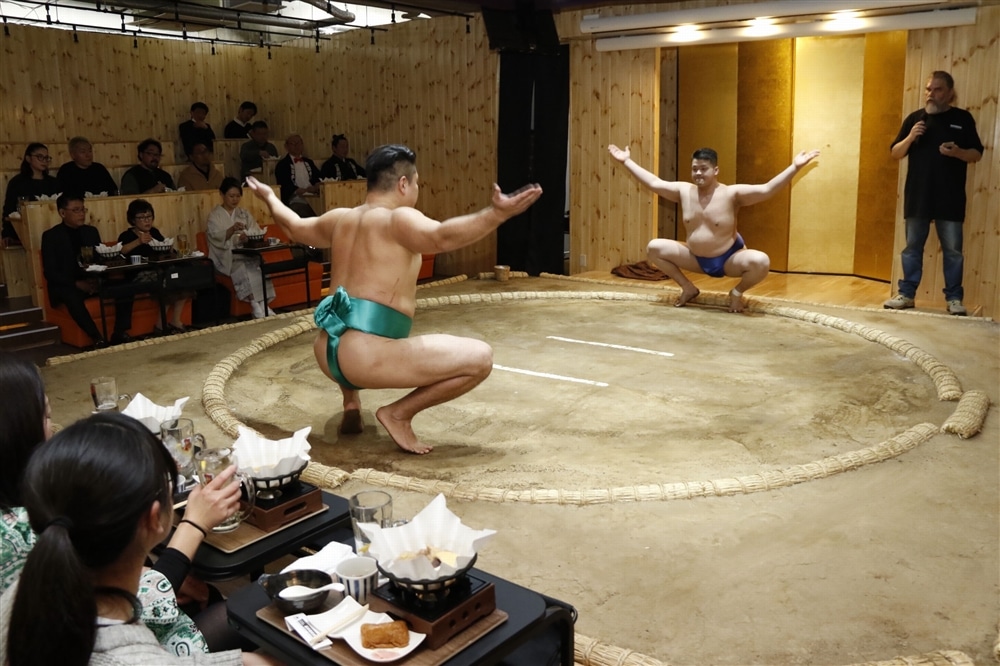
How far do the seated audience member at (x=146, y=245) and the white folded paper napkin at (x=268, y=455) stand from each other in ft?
12.8

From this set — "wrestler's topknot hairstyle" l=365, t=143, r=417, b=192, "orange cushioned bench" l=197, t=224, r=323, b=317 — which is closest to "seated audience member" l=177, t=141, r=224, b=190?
"orange cushioned bench" l=197, t=224, r=323, b=317

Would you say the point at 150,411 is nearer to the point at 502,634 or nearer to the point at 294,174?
the point at 502,634

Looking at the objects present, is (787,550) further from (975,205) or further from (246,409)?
(975,205)

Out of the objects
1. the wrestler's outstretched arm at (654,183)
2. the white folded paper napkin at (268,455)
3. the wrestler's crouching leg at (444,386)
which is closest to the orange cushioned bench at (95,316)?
the wrestler's crouching leg at (444,386)

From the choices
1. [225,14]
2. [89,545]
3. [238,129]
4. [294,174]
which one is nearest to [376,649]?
[89,545]

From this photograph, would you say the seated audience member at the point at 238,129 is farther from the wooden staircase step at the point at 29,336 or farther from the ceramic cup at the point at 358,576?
the ceramic cup at the point at 358,576

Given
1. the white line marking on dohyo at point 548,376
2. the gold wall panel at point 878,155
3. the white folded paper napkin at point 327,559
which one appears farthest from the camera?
the gold wall panel at point 878,155

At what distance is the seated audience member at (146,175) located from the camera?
6.88m

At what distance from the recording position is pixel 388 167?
320 cm

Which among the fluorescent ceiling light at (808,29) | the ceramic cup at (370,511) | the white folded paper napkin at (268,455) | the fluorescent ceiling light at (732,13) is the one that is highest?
the fluorescent ceiling light at (732,13)

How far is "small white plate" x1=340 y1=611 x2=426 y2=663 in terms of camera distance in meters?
1.39

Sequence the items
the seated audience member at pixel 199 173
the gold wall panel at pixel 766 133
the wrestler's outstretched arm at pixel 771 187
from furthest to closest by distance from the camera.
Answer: the seated audience member at pixel 199 173 < the gold wall panel at pixel 766 133 < the wrestler's outstretched arm at pixel 771 187

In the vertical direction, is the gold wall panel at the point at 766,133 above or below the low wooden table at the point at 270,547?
above

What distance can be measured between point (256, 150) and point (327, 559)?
24.1 feet
